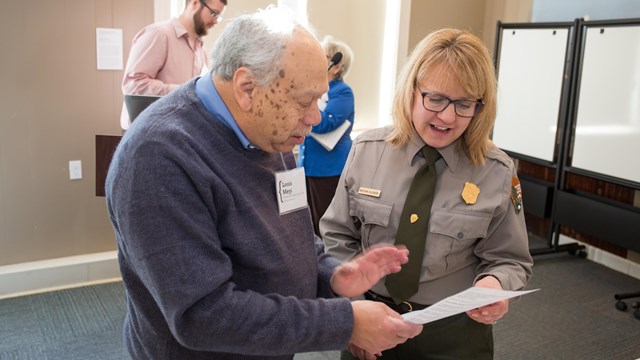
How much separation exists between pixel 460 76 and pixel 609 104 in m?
2.92

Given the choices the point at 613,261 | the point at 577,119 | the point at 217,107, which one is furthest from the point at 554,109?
the point at 217,107

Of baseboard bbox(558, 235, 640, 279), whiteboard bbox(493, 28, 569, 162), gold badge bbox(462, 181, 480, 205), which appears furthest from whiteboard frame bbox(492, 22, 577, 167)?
gold badge bbox(462, 181, 480, 205)

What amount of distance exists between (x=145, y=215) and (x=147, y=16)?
2.97 meters

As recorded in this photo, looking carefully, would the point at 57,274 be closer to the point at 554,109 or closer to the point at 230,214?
the point at 230,214

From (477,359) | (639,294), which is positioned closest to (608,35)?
(639,294)

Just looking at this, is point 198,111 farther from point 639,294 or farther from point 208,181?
point 639,294

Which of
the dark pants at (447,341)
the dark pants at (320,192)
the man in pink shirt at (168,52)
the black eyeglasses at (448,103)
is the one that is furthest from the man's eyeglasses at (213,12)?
the dark pants at (447,341)

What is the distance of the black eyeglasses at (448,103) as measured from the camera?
4.80ft

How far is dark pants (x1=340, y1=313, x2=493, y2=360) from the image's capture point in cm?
143

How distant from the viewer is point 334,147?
3637 mm

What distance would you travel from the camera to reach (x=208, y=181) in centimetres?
94

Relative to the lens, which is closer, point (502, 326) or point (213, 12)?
point (213, 12)

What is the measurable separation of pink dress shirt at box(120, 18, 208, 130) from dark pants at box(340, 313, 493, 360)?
→ 1990 mm

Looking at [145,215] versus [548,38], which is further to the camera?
[548,38]
